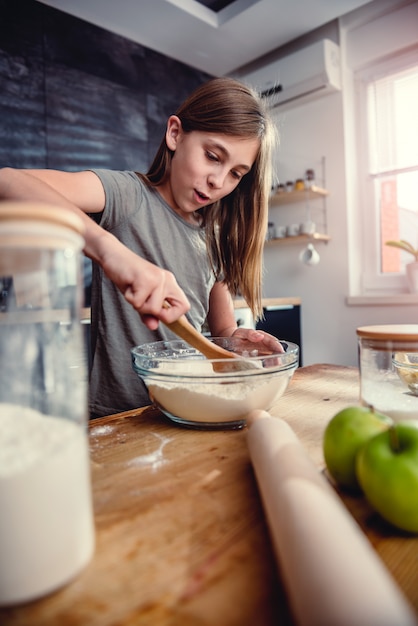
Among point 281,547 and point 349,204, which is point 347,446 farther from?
point 349,204

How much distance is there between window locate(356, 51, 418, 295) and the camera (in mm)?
2613

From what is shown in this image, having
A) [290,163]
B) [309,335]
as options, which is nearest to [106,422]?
[309,335]

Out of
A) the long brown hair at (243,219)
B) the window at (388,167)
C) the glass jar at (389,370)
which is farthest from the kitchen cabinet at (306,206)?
the glass jar at (389,370)

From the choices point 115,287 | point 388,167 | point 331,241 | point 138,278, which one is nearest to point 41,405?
point 138,278

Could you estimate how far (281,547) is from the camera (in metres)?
0.32

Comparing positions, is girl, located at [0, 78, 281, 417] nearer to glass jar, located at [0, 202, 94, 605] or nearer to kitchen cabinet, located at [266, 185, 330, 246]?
glass jar, located at [0, 202, 94, 605]

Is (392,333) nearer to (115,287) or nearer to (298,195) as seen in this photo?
(115,287)

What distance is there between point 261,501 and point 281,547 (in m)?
0.13

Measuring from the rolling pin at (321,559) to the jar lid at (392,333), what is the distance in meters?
0.30

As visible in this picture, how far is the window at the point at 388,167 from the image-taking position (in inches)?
103

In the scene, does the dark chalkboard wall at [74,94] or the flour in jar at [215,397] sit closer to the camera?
the flour in jar at [215,397]

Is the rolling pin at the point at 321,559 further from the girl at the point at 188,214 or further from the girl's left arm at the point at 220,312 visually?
the girl's left arm at the point at 220,312

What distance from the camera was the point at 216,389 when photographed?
66 cm

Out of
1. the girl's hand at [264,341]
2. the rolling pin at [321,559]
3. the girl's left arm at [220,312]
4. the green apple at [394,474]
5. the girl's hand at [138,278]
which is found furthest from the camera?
the girl's left arm at [220,312]
